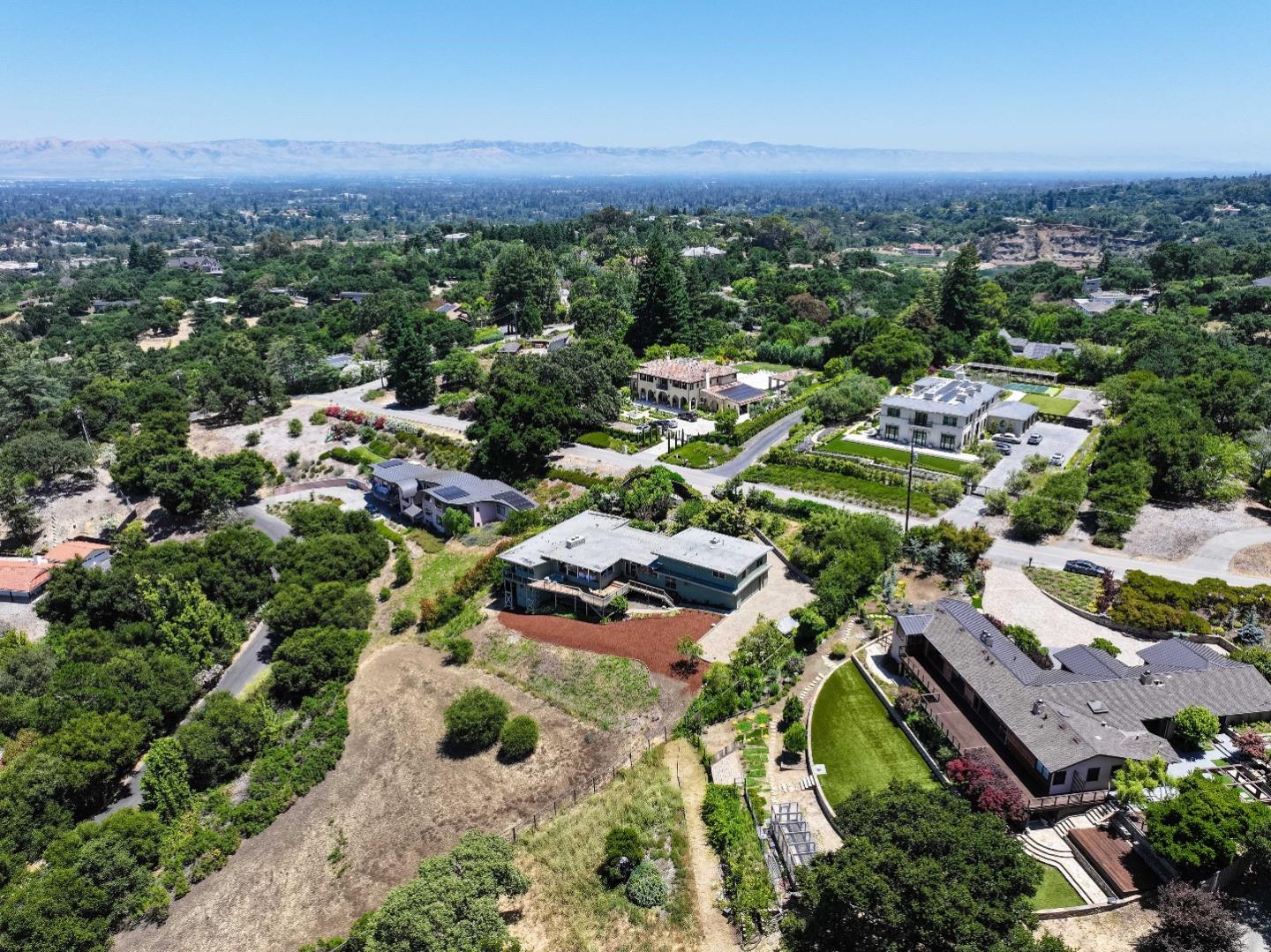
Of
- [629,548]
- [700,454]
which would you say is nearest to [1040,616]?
[629,548]

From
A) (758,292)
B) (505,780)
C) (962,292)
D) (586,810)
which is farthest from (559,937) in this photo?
(758,292)

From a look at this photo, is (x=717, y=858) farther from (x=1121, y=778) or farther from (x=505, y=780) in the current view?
(x=1121, y=778)

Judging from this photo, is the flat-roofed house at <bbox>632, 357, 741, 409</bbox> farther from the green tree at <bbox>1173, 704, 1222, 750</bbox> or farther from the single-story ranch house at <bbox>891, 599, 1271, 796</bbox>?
the green tree at <bbox>1173, 704, 1222, 750</bbox>

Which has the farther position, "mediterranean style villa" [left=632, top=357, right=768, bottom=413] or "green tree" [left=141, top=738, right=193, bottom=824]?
"mediterranean style villa" [left=632, top=357, right=768, bottom=413]

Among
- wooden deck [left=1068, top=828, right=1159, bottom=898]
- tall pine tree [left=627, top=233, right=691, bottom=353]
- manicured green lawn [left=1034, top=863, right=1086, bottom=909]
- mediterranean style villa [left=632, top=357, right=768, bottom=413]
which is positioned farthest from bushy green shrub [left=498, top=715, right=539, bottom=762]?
tall pine tree [left=627, top=233, right=691, bottom=353]

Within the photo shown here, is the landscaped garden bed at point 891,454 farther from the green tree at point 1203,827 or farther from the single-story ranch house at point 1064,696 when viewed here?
the green tree at point 1203,827

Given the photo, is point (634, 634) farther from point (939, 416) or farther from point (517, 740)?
point (939, 416)

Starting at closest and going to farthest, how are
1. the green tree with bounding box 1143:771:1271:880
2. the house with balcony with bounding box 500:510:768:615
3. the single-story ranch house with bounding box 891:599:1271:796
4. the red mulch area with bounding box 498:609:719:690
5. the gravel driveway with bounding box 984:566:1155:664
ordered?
the green tree with bounding box 1143:771:1271:880 → the single-story ranch house with bounding box 891:599:1271:796 → the gravel driveway with bounding box 984:566:1155:664 → the red mulch area with bounding box 498:609:719:690 → the house with balcony with bounding box 500:510:768:615
